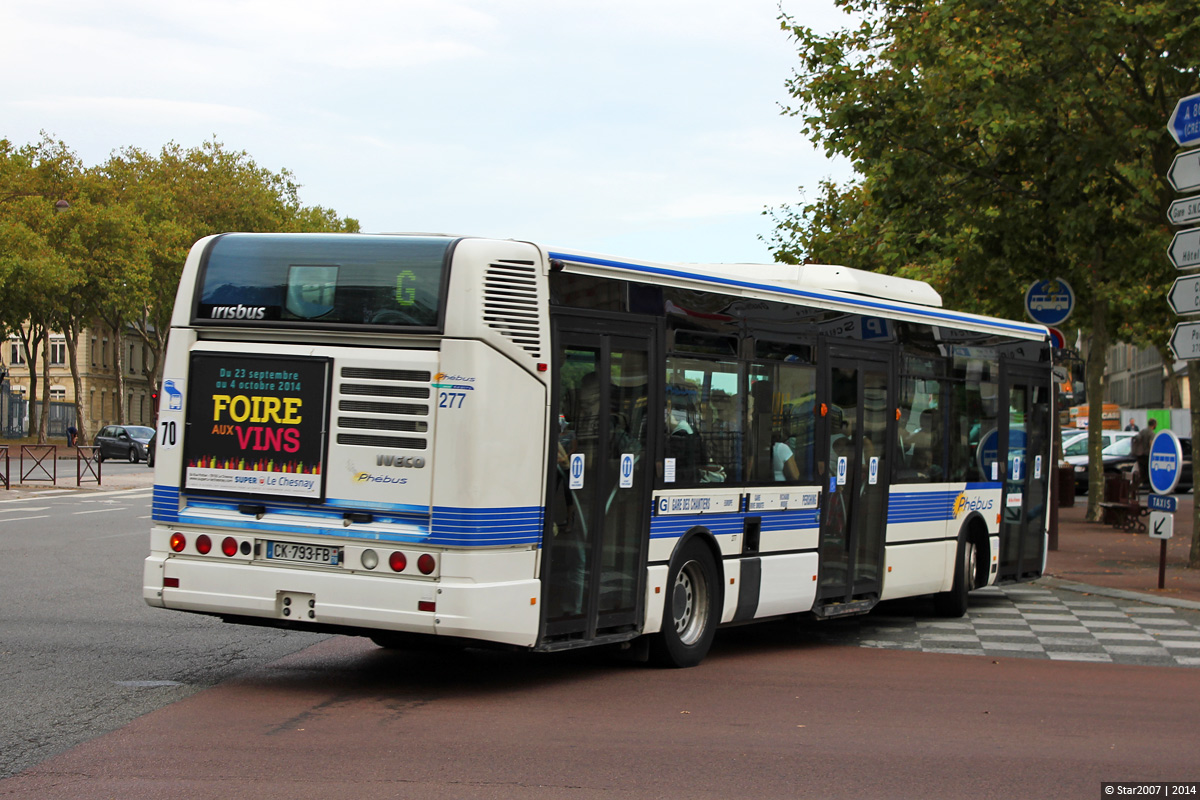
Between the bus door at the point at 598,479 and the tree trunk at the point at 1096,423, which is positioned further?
the tree trunk at the point at 1096,423

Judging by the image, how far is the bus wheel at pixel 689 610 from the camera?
1029 cm

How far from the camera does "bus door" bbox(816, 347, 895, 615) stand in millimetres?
12156

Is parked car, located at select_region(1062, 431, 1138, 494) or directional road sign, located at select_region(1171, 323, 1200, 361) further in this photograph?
parked car, located at select_region(1062, 431, 1138, 494)

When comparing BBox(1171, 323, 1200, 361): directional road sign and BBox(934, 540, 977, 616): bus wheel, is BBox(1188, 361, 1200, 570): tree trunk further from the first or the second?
BBox(934, 540, 977, 616): bus wheel

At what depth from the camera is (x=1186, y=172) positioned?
1555 centimetres

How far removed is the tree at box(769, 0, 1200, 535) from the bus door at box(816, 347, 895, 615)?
20.6 feet

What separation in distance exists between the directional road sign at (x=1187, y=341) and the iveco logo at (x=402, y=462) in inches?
391

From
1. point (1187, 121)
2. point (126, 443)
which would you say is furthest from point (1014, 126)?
point (126, 443)

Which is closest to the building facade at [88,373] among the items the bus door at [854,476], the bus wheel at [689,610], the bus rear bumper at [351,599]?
the bus door at [854,476]

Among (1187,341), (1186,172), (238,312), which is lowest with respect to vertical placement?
(238,312)

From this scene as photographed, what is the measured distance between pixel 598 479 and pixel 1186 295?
344 inches

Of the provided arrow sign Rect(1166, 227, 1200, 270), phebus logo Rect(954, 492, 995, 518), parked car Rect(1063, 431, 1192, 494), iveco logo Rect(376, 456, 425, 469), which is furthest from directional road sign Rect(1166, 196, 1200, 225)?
parked car Rect(1063, 431, 1192, 494)

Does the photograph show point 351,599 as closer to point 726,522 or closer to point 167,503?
point 167,503

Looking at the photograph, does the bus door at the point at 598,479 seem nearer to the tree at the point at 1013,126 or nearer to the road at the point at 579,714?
the road at the point at 579,714
